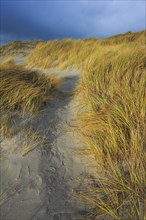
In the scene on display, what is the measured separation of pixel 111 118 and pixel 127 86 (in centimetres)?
80

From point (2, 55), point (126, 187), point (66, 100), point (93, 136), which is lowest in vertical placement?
point (126, 187)

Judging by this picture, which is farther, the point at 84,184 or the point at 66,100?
the point at 66,100

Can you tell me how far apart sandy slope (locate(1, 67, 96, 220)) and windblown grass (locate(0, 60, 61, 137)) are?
0.26 metres

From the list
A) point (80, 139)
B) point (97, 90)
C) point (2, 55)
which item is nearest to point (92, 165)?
point (80, 139)

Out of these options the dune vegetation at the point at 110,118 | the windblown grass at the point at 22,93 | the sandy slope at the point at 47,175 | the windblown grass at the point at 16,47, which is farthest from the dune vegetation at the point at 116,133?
the windblown grass at the point at 16,47

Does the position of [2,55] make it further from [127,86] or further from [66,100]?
[127,86]

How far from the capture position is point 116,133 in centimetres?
300

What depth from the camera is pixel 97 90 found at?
4023 millimetres

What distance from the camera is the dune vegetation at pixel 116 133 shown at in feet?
7.53

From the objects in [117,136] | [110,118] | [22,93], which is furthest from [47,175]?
[22,93]

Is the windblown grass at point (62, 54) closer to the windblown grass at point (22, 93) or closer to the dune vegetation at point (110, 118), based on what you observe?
the dune vegetation at point (110, 118)

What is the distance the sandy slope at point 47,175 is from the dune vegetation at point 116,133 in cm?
15

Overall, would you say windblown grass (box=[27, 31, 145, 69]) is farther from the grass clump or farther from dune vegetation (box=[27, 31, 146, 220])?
the grass clump

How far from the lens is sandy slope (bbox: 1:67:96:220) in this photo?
2398mm
